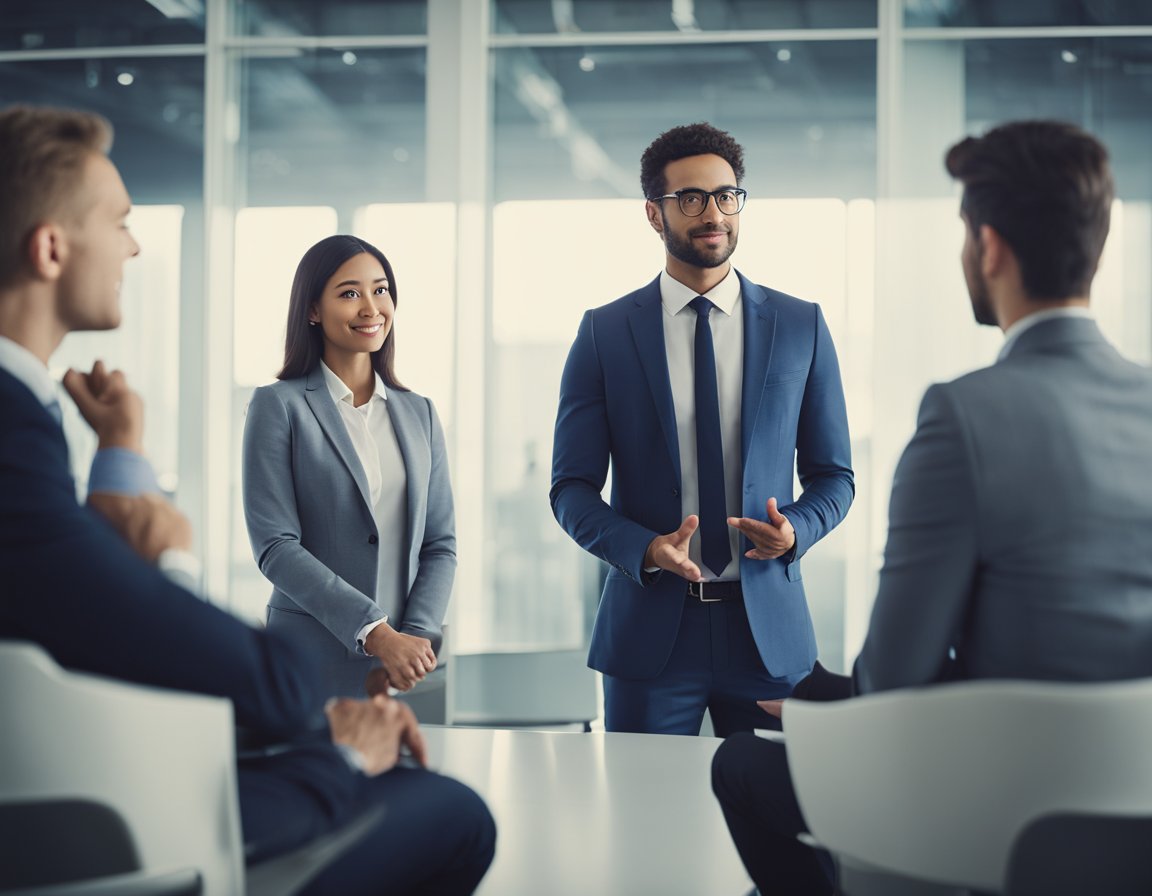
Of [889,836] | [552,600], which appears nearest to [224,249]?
[552,600]

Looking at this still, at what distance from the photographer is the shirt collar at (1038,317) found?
1466 millimetres

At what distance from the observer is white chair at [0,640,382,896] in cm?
111

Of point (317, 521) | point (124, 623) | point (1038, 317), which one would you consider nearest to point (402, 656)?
point (317, 521)

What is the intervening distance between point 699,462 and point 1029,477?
119 centimetres

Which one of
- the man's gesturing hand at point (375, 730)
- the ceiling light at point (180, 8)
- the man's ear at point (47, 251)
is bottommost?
the man's gesturing hand at point (375, 730)

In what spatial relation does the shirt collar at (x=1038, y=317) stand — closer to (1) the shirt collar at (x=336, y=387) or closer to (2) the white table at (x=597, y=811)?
(2) the white table at (x=597, y=811)

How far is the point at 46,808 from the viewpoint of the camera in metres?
1.14

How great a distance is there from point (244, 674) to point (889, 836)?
2.64ft

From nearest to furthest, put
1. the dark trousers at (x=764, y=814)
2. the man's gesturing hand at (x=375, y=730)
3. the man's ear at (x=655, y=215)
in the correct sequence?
the man's gesturing hand at (x=375, y=730) < the dark trousers at (x=764, y=814) < the man's ear at (x=655, y=215)

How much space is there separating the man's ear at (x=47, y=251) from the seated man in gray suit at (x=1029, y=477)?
1.18 m

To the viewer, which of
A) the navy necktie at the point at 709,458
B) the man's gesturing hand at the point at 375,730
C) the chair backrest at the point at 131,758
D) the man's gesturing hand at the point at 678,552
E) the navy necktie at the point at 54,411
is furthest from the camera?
the navy necktie at the point at 709,458

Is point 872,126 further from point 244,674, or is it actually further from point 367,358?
point 244,674

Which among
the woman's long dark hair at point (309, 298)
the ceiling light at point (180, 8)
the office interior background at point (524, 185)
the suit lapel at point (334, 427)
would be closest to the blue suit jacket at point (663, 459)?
the suit lapel at point (334, 427)

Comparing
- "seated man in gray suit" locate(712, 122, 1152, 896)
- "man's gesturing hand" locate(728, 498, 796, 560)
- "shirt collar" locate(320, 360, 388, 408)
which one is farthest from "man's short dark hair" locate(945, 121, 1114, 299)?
"shirt collar" locate(320, 360, 388, 408)
